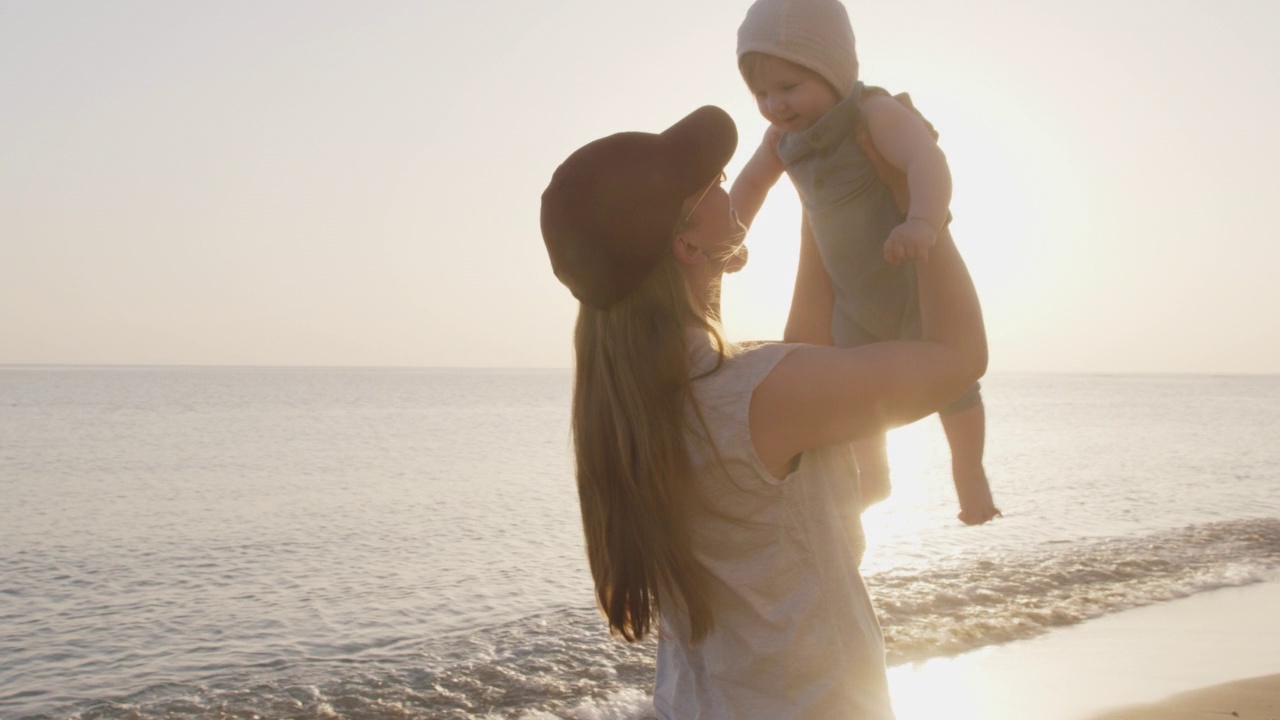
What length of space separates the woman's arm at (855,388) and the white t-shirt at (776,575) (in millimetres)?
29

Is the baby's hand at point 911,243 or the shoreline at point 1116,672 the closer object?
the baby's hand at point 911,243

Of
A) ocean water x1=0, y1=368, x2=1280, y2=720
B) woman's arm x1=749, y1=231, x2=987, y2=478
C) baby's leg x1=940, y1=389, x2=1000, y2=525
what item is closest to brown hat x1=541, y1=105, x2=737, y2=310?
woman's arm x1=749, y1=231, x2=987, y2=478

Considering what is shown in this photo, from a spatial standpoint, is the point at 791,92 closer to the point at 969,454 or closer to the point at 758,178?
the point at 758,178

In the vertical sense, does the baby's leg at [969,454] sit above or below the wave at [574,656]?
above

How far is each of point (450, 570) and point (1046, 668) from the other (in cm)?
670

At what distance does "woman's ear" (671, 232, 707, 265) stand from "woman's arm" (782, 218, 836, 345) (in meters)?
0.60

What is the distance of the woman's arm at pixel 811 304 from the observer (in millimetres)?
2402

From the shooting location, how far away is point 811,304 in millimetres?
2426

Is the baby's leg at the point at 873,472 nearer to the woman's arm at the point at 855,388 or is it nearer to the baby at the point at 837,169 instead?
the baby at the point at 837,169

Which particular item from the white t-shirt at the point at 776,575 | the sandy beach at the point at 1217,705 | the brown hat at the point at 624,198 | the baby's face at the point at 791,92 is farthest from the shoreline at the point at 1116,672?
the brown hat at the point at 624,198

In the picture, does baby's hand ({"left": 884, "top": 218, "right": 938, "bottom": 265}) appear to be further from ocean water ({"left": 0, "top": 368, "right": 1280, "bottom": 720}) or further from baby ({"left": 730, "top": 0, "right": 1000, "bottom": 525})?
ocean water ({"left": 0, "top": 368, "right": 1280, "bottom": 720})

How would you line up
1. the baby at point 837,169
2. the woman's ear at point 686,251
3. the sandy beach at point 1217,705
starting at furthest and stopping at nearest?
the sandy beach at point 1217,705 < the baby at point 837,169 < the woman's ear at point 686,251

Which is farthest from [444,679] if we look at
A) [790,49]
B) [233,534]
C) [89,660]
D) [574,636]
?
[233,534]

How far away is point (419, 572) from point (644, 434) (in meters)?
10.5
